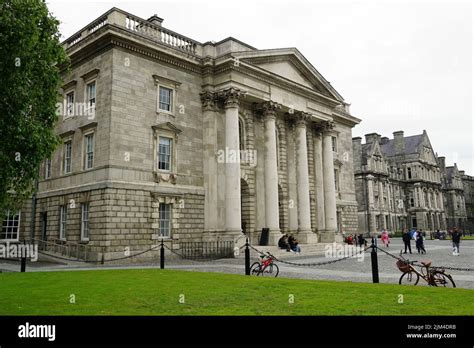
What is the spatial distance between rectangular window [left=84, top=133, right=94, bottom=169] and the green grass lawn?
12014 millimetres

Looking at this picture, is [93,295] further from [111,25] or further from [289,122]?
[289,122]

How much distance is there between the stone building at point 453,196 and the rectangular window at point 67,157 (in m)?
95.6

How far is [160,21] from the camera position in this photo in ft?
97.1

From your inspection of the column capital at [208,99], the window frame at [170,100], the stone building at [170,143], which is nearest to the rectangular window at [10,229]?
the stone building at [170,143]

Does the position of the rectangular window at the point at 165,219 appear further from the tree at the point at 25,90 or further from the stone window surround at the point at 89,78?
the tree at the point at 25,90

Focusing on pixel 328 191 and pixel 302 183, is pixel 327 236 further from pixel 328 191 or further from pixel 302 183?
pixel 302 183

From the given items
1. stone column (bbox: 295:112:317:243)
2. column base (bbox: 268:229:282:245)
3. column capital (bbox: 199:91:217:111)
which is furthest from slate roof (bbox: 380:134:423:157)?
column capital (bbox: 199:91:217:111)

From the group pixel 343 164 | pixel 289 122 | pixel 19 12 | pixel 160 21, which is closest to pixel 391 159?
→ pixel 343 164

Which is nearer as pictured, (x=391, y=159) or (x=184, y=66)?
(x=184, y=66)

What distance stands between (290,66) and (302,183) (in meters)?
Answer: 9.29

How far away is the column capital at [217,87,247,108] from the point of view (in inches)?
1086

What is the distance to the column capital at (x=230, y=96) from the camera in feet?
90.5

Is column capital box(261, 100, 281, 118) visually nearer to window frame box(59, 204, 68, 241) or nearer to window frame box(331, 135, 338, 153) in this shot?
window frame box(331, 135, 338, 153)
